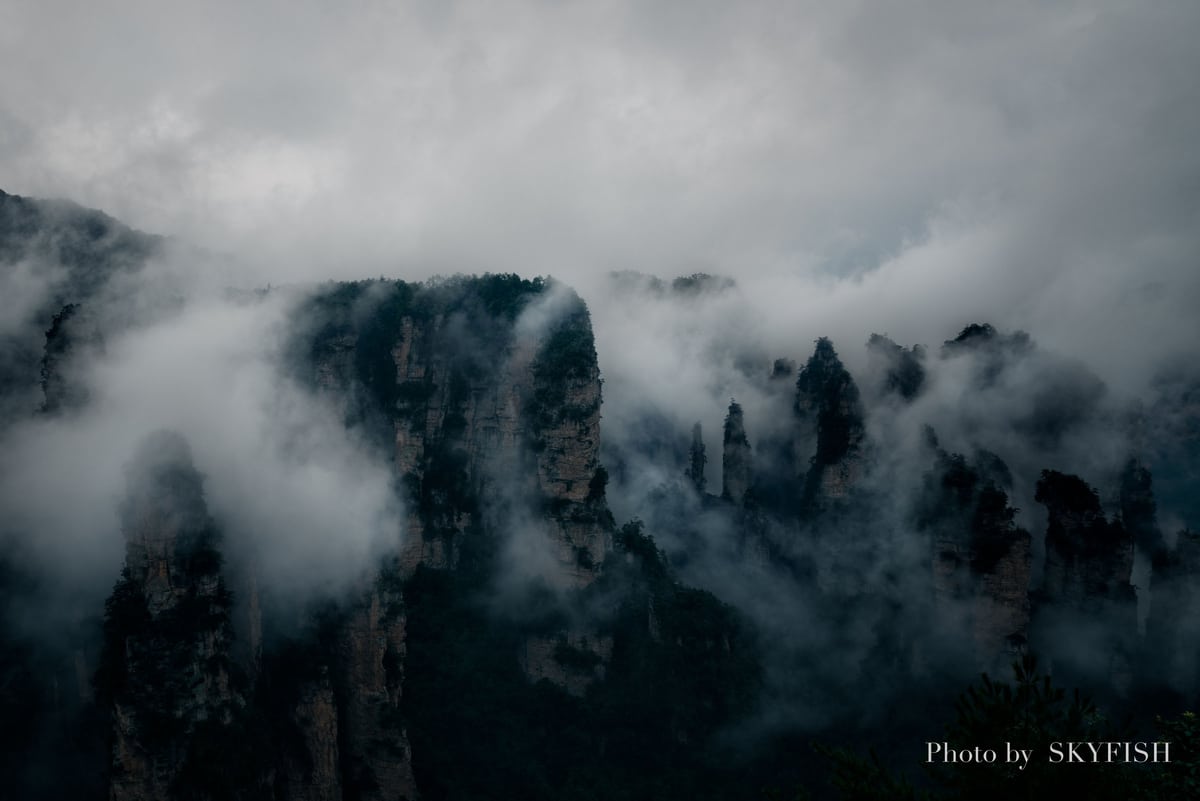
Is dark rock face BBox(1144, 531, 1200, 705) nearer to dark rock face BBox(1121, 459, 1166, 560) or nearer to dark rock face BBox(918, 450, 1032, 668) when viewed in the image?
dark rock face BBox(1121, 459, 1166, 560)

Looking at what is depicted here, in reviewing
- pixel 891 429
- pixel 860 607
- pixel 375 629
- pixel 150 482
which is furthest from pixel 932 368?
pixel 150 482

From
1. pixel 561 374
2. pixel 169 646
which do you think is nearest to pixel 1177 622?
pixel 561 374

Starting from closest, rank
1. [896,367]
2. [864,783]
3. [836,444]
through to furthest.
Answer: [864,783] < [836,444] < [896,367]

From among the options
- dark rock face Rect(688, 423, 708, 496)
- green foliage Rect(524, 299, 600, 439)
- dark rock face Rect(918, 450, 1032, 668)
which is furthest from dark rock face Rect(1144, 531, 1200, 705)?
green foliage Rect(524, 299, 600, 439)

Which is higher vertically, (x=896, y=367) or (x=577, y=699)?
(x=896, y=367)

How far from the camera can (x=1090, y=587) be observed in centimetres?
4391

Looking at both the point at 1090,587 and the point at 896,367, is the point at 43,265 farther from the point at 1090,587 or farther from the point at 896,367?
the point at 1090,587

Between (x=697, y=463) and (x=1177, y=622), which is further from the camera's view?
(x=697, y=463)

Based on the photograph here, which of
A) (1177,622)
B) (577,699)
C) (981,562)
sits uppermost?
(981,562)

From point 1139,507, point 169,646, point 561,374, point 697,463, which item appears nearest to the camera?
point 169,646

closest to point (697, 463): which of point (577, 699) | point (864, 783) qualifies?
point (577, 699)

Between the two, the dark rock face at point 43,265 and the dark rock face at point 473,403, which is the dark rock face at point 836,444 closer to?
the dark rock face at point 473,403

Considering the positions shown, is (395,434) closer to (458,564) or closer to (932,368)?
(458,564)

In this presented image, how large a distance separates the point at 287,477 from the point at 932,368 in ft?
172
